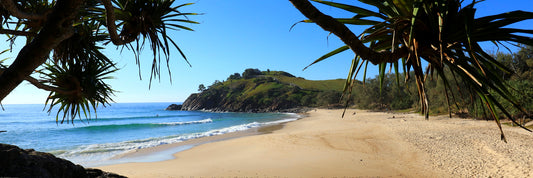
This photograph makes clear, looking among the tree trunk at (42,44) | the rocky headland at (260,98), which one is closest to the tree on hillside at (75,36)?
the tree trunk at (42,44)

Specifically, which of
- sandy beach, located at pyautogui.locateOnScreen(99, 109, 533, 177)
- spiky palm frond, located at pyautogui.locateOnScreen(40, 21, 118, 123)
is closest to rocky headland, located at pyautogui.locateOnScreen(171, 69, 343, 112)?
sandy beach, located at pyautogui.locateOnScreen(99, 109, 533, 177)

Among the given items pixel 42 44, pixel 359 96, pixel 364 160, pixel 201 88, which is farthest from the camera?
Answer: pixel 201 88

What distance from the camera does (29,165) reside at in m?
2.64

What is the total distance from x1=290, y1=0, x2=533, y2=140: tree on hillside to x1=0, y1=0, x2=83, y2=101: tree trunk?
1791 mm

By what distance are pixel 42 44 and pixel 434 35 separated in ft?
8.76

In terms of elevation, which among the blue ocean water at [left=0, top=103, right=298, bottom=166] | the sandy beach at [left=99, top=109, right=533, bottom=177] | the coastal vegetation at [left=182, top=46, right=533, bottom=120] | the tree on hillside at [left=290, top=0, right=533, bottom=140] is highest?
the coastal vegetation at [left=182, top=46, right=533, bottom=120]

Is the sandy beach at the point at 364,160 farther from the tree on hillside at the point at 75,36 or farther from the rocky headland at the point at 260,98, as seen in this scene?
the rocky headland at the point at 260,98

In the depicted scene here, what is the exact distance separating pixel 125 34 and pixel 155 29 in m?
0.32

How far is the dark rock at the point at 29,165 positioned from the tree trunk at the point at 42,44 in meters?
1.07

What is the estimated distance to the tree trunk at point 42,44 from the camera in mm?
1797

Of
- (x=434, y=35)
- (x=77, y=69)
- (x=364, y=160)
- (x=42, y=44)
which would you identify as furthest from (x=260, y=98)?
(x=434, y=35)

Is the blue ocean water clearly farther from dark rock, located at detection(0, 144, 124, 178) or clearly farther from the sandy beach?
the sandy beach

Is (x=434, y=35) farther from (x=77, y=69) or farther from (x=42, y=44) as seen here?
(x=77, y=69)

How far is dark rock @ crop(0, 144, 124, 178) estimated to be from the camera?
2.45m
